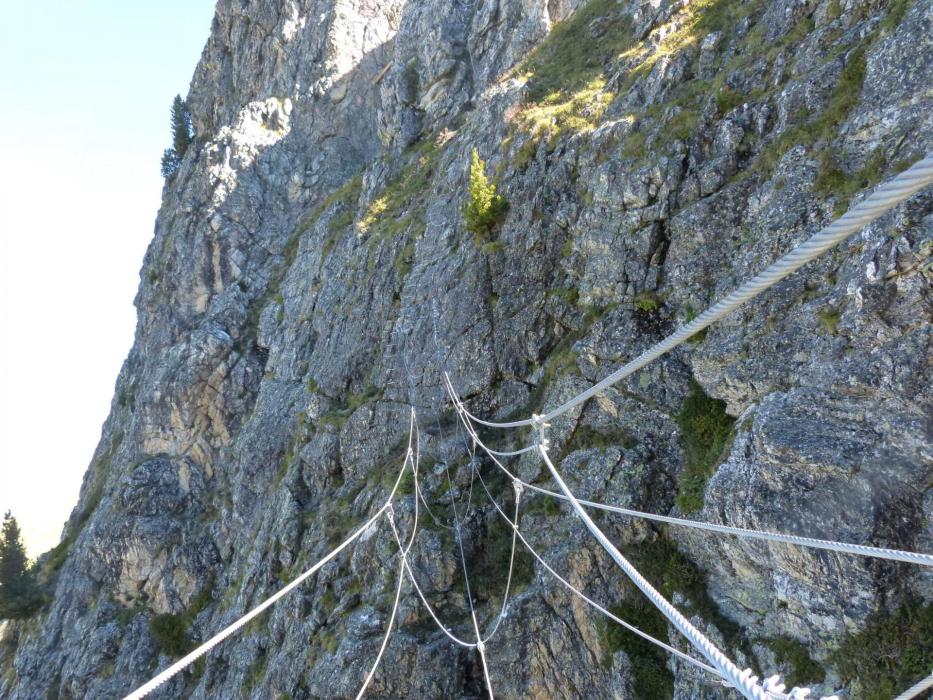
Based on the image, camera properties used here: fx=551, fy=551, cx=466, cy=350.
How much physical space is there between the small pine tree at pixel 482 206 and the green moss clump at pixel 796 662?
593 inches

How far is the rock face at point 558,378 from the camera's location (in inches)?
354

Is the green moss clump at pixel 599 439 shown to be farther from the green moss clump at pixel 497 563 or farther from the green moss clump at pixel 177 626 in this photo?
the green moss clump at pixel 177 626

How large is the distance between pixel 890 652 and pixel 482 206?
52.7 ft

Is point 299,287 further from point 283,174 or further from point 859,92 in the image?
point 859,92

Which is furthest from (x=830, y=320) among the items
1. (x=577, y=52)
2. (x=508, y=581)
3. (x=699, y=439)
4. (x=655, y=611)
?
(x=577, y=52)

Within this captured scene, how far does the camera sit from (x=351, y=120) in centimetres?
4597

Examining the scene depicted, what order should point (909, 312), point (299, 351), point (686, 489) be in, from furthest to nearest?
point (299, 351), point (686, 489), point (909, 312)

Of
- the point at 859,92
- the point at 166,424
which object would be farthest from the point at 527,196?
the point at 166,424

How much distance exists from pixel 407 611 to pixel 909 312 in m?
13.1

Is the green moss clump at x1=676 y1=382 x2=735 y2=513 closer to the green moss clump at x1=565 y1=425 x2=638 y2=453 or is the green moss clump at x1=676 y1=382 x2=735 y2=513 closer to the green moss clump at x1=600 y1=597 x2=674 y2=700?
the green moss clump at x1=565 y1=425 x2=638 y2=453

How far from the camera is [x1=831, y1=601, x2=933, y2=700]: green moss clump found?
294 inches

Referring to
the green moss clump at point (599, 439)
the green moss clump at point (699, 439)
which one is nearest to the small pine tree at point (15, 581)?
the green moss clump at point (599, 439)

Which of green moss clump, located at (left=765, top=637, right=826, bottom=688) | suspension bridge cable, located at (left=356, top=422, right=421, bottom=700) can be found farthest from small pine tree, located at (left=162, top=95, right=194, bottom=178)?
green moss clump, located at (left=765, top=637, right=826, bottom=688)

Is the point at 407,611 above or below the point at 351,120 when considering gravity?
below
